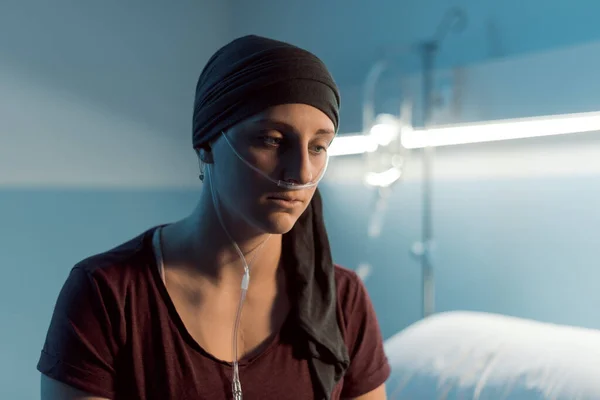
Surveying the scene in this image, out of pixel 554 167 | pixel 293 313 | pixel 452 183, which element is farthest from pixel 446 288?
pixel 293 313

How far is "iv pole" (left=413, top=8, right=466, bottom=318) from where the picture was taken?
6.47ft

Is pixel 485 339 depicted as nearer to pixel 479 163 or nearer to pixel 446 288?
pixel 446 288

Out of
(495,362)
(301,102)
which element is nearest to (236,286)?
(301,102)

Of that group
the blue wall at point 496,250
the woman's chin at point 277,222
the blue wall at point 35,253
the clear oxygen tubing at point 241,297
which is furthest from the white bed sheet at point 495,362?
the blue wall at point 35,253

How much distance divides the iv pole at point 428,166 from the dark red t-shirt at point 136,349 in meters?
1.20

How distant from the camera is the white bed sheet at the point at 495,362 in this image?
4.13ft

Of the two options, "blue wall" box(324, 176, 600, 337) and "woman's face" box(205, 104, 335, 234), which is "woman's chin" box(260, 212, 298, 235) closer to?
"woman's face" box(205, 104, 335, 234)

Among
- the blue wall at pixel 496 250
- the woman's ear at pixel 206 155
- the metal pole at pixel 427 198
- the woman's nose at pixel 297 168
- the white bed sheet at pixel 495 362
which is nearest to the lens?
the woman's nose at pixel 297 168

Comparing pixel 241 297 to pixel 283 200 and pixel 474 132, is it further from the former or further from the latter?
pixel 474 132

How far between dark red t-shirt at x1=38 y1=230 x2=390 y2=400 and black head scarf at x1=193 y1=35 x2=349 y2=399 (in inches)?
2.0

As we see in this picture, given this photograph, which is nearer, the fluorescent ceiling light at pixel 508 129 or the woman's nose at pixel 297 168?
the woman's nose at pixel 297 168

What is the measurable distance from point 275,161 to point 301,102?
3.7 inches

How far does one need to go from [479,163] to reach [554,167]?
0.25 m

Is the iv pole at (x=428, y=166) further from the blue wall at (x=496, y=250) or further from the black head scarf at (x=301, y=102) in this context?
the black head scarf at (x=301, y=102)
